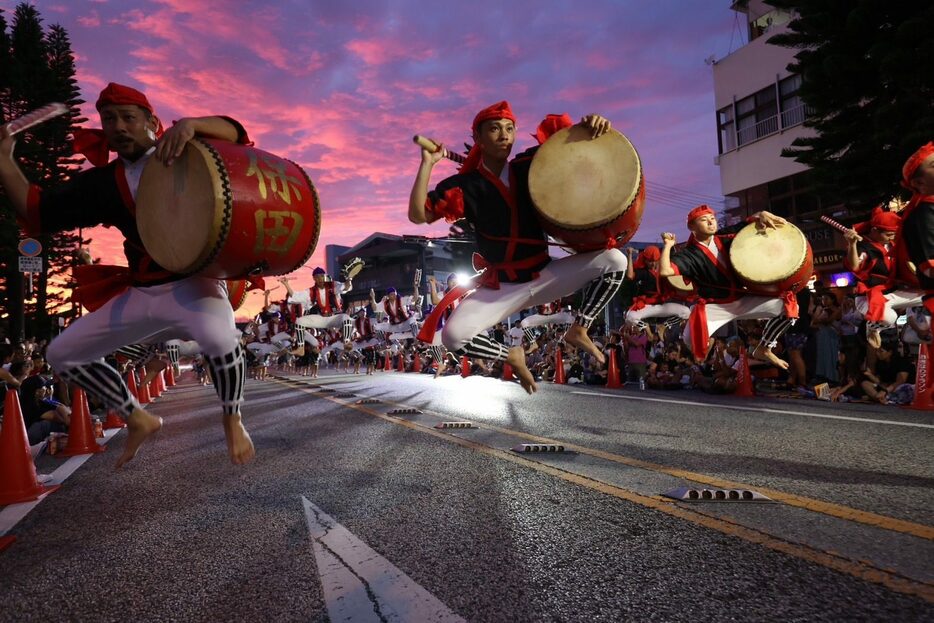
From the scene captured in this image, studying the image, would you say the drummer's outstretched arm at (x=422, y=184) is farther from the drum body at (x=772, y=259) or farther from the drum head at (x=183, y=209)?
the drum body at (x=772, y=259)

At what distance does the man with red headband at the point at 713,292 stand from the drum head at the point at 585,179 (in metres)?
3.31

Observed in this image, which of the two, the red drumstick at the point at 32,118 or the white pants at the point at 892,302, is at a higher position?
the red drumstick at the point at 32,118

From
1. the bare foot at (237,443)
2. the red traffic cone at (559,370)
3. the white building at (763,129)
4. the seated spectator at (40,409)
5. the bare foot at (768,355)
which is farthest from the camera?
the white building at (763,129)

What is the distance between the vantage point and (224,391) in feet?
11.3

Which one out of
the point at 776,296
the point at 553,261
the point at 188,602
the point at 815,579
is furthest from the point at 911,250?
the point at 188,602

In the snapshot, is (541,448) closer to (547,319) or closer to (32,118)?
(32,118)

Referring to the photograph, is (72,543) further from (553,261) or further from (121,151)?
(553,261)

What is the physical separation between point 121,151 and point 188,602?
2.37 m

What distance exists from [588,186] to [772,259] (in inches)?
156

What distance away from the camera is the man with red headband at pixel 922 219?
502 centimetres

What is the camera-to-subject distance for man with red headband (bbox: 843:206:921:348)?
696 centimetres

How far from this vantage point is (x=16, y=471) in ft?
15.3

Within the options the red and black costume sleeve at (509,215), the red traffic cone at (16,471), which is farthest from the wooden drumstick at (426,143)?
the red traffic cone at (16,471)

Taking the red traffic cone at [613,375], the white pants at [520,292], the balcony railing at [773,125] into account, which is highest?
the balcony railing at [773,125]
